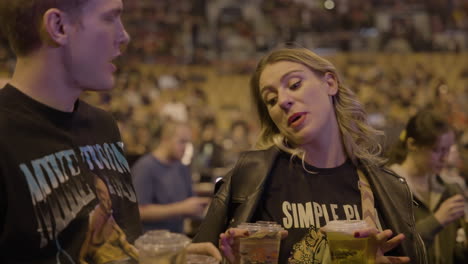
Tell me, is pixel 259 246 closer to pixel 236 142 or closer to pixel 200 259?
pixel 200 259

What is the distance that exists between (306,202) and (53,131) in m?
0.79

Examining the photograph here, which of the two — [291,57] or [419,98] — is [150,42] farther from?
[291,57]

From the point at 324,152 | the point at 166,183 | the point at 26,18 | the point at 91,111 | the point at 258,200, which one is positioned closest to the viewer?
the point at 26,18

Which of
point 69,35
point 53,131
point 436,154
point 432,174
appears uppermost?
point 69,35

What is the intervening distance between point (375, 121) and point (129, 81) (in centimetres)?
456

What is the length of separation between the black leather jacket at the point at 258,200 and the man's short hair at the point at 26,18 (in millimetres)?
707

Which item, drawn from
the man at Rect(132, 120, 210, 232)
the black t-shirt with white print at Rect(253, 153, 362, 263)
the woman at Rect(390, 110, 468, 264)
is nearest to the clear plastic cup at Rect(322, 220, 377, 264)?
the black t-shirt with white print at Rect(253, 153, 362, 263)

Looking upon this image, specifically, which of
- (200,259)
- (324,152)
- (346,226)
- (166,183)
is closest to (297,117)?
(324,152)

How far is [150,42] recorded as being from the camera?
33.9 ft

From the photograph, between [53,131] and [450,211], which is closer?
[53,131]

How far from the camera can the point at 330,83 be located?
1740mm

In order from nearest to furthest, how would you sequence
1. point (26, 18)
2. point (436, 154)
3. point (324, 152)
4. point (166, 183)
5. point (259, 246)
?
point (26, 18), point (259, 246), point (324, 152), point (436, 154), point (166, 183)

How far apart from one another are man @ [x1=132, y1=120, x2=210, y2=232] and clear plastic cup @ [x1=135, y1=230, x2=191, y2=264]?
229 centimetres

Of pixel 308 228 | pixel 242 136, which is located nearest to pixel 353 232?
pixel 308 228
